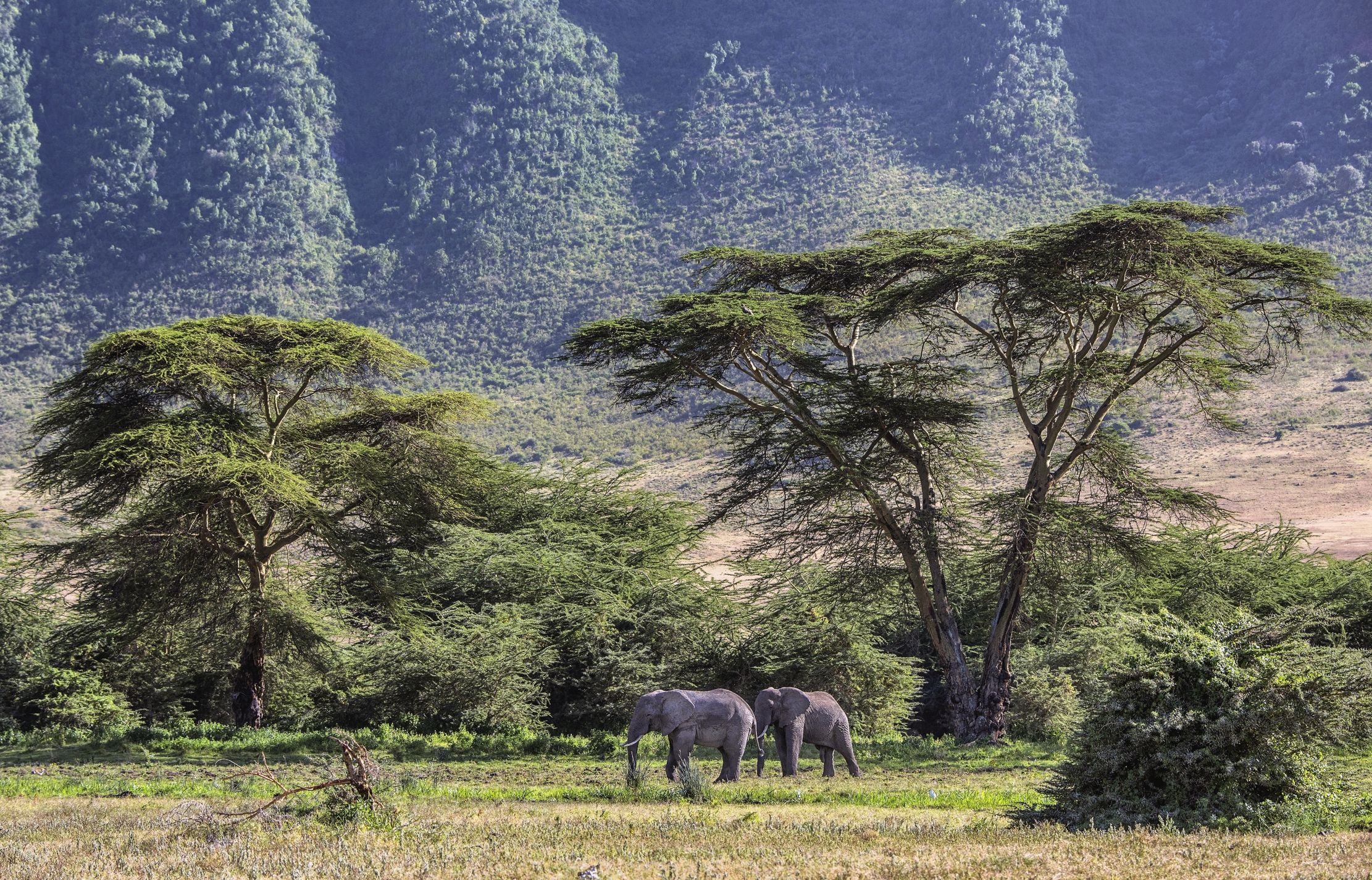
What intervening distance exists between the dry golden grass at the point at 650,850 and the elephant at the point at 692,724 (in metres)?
3.15

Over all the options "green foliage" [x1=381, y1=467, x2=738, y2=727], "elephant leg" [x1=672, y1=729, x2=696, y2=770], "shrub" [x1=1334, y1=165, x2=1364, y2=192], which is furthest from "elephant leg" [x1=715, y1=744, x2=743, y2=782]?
"shrub" [x1=1334, y1=165, x2=1364, y2=192]

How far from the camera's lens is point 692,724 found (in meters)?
14.1

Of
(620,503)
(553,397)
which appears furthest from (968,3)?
(620,503)

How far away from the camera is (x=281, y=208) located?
369ft

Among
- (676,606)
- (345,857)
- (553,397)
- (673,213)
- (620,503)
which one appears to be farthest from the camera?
(673,213)

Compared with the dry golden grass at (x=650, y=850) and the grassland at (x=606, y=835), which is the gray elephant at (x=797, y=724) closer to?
the grassland at (x=606, y=835)

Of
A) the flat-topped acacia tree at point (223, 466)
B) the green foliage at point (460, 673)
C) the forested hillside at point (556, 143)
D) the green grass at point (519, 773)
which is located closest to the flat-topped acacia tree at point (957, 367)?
the green grass at point (519, 773)

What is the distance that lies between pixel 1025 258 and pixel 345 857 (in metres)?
13.5

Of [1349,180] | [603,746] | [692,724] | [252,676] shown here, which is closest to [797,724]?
[692,724]

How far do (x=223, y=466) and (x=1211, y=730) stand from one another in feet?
47.7

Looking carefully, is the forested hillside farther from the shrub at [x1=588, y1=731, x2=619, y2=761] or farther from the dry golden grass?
the dry golden grass

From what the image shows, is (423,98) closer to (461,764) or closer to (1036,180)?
(1036,180)

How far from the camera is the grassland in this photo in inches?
322

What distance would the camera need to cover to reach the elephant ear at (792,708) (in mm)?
15008
